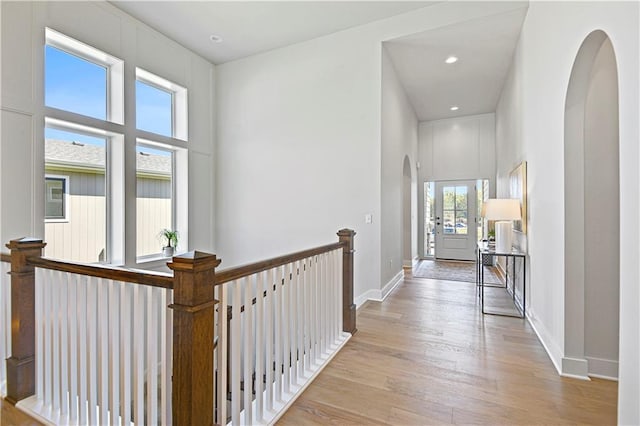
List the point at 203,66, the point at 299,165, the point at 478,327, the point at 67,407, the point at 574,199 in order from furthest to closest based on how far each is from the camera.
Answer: the point at 203,66 → the point at 299,165 → the point at 478,327 → the point at 574,199 → the point at 67,407

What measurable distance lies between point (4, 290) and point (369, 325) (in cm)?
295

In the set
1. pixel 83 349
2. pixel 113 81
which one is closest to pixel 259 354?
pixel 83 349

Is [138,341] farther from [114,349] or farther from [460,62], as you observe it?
[460,62]

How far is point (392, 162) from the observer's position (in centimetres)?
466

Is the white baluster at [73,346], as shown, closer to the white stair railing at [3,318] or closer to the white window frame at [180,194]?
the white stair railing at [3,318]

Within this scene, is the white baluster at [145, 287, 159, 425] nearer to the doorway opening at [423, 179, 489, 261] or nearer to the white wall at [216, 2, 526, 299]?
the white wall at [216, 2, 526, 299]

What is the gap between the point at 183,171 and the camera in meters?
4.84

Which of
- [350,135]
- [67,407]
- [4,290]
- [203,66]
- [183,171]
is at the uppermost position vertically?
[203,66]

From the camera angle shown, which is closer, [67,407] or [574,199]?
[67,407]

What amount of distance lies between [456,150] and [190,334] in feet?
24.0

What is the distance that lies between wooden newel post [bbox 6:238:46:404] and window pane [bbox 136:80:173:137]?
267 centimetres

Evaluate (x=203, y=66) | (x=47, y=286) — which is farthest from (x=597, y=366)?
(x=203, y=66)

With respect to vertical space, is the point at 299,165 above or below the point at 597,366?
above

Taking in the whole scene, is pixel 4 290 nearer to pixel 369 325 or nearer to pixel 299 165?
pixel 369 325
